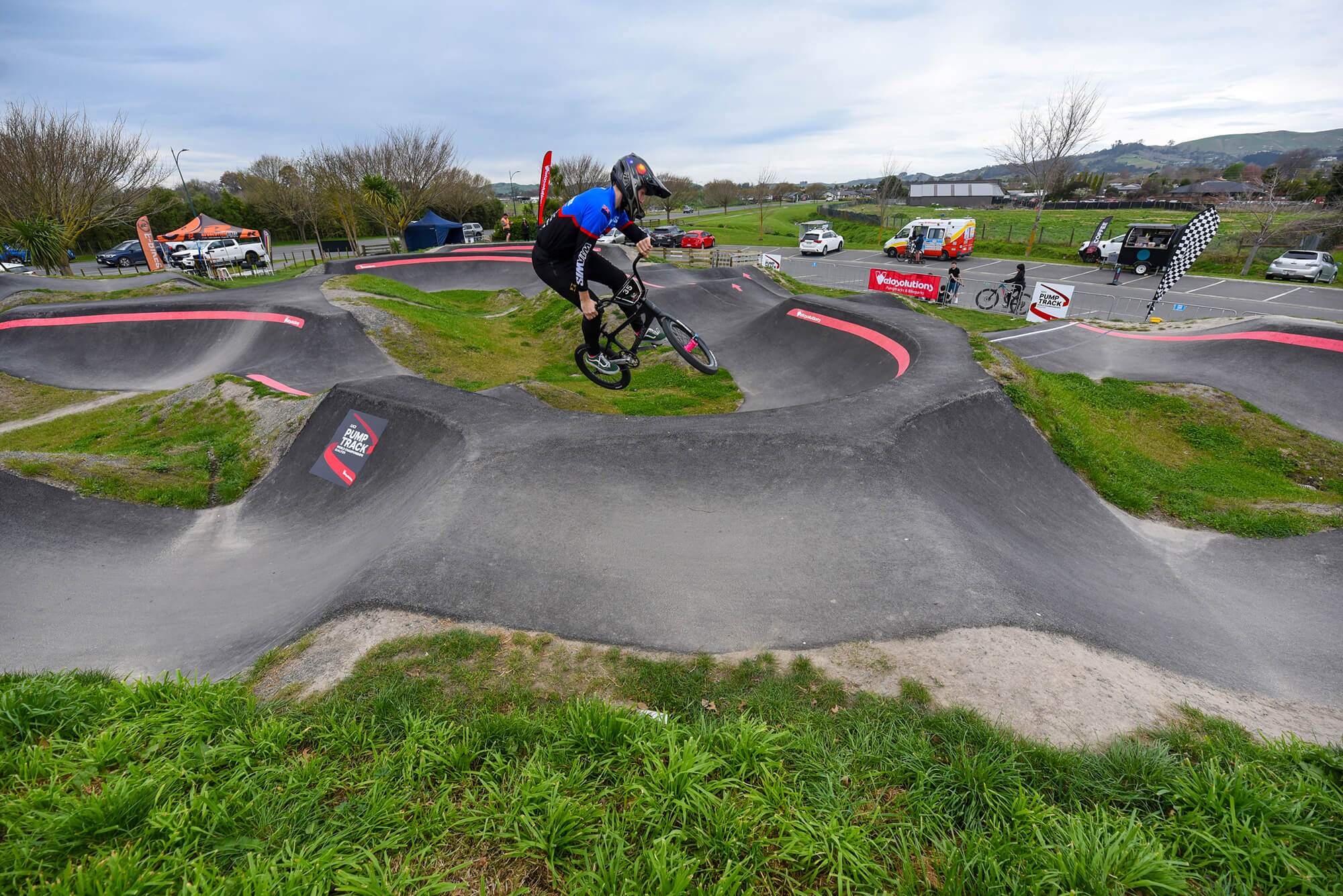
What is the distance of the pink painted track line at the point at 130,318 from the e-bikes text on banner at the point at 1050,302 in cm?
2999

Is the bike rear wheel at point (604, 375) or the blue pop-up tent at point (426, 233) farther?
the blue pop-up tent at point (426, 233)

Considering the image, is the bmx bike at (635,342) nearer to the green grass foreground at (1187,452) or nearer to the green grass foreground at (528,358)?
the green grass foreground at (528,358)

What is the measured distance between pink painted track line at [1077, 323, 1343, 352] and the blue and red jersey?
16.8 m

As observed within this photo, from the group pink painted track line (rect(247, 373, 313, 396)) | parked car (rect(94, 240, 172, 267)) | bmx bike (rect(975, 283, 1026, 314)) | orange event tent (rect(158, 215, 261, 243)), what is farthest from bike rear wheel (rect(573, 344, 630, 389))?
orange event tent (rect(158, 215, 261, 243))

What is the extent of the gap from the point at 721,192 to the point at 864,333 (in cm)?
9130

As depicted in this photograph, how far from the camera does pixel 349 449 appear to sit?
10391mm

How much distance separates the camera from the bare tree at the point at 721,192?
97000 mm

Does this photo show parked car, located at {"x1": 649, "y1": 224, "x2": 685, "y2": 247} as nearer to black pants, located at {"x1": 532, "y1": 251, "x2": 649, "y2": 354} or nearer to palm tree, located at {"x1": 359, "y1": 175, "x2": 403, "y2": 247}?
palm tree, located at {"x1": 359, "y1": 175, "x2": 403, "y2": 247}

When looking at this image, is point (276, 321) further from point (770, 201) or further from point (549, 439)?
point (770, 201)

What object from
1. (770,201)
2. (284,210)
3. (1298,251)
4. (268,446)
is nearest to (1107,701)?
(268,446)

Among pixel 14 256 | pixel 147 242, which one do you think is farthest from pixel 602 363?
pixel 14 256

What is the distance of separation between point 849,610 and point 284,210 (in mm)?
61644

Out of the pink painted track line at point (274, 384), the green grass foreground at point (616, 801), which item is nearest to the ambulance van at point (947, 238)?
the pink painted track line at point (274, 384)

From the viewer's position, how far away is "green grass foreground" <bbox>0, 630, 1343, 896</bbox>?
2648 millimetres
